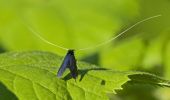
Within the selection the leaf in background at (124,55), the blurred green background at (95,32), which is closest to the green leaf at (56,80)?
the blurred green background at (95,32)

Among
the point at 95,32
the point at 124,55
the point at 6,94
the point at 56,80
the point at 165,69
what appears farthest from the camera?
the point at 124,55

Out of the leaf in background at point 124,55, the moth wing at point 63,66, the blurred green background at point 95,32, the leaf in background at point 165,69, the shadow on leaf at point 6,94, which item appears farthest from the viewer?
the leaf in background at point 124,55

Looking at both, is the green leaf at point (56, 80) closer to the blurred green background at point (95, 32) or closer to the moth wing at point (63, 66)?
the moth wing at point (63, 66)

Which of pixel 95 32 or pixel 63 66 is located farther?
pixel 95 32

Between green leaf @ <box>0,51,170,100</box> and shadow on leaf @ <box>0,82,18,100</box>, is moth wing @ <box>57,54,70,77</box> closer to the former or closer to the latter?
green leaf @ <box>0,51,170,100</box>

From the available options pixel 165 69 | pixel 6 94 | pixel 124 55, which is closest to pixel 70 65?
pixel 6 94

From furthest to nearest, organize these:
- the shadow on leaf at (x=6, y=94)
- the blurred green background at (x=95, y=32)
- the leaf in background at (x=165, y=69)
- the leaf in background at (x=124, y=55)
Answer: the leaf in background at (x=124, y=55) < the blurred green background at (x=95, y=32) < the leaf in background at (x=165, y=69) < the shadow on leaf at (x=6, y=94)

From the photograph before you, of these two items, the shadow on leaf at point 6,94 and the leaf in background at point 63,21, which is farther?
the leaf in background at point 63,21

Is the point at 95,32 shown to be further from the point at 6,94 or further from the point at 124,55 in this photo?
the point at 6,94
